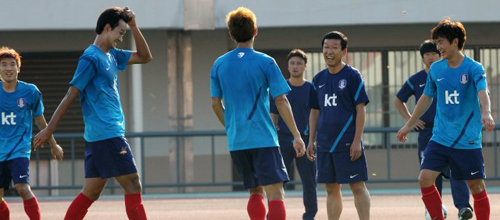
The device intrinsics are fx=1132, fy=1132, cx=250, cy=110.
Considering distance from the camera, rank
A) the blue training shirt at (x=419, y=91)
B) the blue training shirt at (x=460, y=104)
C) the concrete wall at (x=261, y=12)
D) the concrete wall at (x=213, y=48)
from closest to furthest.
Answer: the blue training shirt at (x=460, y=104) → the blue training shirt at (x=419, y=91) → the concrete wall at (x=261, y=12) → the concrete wall at (x=213, y=48)

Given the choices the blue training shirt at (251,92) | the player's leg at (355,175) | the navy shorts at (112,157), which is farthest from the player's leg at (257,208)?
the player's leg at (355,175)

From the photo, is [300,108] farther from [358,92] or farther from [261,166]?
[261,166]

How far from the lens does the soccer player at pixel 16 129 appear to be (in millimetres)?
9516

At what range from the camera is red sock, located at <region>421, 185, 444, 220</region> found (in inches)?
350

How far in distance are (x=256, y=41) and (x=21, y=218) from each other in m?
7.08

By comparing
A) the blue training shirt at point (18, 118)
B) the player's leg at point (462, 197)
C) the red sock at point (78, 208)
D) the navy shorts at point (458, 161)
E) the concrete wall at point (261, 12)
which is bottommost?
the player's leg at point (462, 197)

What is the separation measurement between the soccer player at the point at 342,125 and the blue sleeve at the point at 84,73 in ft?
6.57

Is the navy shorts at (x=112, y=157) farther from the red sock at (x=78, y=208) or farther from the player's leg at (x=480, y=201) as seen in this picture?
the player's leg at (x=480, y=201)

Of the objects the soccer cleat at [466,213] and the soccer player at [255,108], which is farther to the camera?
the soccer cleat at [466,213]

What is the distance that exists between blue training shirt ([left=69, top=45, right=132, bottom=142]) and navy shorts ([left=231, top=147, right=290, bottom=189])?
94 cm

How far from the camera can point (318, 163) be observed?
9289 millimetres

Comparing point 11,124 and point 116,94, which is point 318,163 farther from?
point 11,124

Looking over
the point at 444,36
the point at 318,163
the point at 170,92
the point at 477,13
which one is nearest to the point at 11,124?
the point at 318,163

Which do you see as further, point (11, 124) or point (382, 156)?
point (382, 156)
